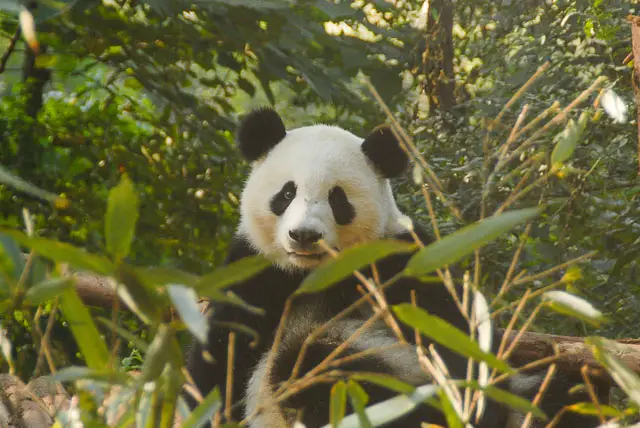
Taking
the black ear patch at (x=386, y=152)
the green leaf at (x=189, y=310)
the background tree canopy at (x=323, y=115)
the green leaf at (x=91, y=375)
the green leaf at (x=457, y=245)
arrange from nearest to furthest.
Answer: the green leaf at (x=189, y=310)
the green leaf at (x=91, y=375)
the green leaf at (x=457, y=245)
the black ear patch at (x=386, y=152)
the background tree canopy at (x=323, y=115)

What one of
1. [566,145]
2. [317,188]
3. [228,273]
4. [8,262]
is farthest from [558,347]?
[8,262]

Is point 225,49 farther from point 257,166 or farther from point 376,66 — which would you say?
point 257,166

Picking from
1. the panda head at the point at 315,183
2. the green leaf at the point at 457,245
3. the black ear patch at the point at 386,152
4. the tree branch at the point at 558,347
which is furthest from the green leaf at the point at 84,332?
the black ear patch at the point at 386,152

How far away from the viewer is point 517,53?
10.5 feet

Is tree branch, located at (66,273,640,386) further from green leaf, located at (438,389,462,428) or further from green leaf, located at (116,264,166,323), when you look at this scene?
green leaf, located at (116,264,166,323)

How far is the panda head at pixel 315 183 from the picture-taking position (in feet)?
7.91

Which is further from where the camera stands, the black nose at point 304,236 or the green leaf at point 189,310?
the black nose at point 304,236

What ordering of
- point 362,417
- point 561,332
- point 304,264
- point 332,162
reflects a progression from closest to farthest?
point 362,417 → point 304,264 → point 332,162 → point 561,332

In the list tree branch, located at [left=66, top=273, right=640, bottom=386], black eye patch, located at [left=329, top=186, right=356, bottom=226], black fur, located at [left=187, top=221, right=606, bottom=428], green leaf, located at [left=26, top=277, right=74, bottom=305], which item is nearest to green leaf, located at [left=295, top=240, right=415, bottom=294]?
green leaf, located at [left=26, top=277, right=74, bottom=305]

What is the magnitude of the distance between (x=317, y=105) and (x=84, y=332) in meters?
3.26

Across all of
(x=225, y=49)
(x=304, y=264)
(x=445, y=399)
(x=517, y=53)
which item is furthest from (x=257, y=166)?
(x=445, y=399)

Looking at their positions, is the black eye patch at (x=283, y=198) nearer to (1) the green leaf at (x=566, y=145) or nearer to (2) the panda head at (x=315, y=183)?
(2) the panda head at (x=315, y=183)

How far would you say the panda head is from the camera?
7.91ft

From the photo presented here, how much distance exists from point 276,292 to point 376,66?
1.57 metres
